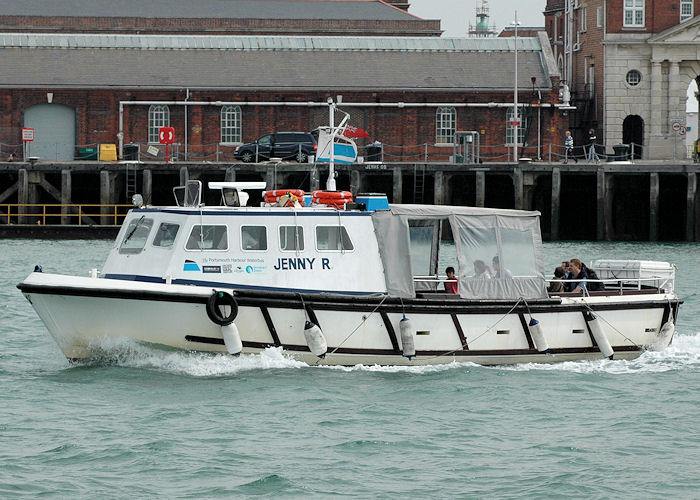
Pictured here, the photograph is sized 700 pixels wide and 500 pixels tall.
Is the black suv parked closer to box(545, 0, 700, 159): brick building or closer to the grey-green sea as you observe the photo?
box(545, 0, 700, 159): brick building

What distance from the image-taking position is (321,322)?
19.8 m

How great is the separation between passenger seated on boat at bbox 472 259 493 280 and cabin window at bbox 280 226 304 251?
278cm

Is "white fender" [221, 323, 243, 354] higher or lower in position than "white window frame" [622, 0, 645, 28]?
lower

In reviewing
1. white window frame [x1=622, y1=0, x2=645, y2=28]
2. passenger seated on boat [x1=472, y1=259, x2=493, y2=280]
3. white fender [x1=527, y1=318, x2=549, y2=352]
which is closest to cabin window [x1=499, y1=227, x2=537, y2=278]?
passenger seated on boat [x1=472, y1=259, x2=493, y2=280]

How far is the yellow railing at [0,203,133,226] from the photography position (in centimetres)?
5144

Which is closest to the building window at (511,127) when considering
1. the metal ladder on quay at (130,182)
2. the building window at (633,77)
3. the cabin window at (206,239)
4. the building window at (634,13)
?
the building window at (633,77)

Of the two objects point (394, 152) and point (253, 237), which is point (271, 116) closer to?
point (394, 152)

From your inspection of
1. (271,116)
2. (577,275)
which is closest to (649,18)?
(271,116)

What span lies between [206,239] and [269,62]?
46133 millimetres

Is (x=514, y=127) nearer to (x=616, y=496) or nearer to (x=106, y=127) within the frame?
(x=106, y=127)

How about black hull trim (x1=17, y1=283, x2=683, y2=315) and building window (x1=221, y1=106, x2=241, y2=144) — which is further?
building window (x1=221, y1=106, x2=241, y2=144)

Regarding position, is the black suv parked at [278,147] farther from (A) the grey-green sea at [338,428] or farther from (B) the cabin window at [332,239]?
(B) the cabin window at [332,239]

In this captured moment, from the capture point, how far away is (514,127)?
59406mm

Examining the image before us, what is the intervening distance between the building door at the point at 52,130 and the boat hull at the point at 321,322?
44.2 meters
